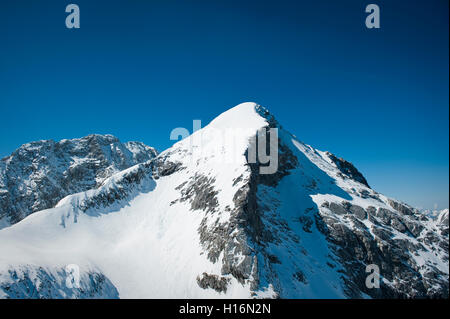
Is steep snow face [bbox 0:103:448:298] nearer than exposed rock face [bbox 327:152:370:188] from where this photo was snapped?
Yes

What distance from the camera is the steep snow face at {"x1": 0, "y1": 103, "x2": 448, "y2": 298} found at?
58444mm

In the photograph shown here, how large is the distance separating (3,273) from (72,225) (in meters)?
34.3

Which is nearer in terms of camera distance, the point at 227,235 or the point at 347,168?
the point at 227,235

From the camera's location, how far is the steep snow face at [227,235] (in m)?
58.4

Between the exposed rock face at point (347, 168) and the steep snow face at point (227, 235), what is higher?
the exposed rock face at point (347, 168)

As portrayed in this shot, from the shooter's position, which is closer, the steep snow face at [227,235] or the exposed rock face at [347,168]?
the steep snow face at [227,235]

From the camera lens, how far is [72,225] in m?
81.4

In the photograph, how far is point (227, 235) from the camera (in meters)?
62.4

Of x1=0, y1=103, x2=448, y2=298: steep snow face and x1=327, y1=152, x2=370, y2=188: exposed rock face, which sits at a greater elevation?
x1=327, y1=152, x2=370, y2=188: exposed rock face

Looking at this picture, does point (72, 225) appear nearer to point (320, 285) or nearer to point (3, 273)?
point (3, 273)

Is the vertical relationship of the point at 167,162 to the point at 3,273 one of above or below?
above

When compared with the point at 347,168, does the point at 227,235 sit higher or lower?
lower
